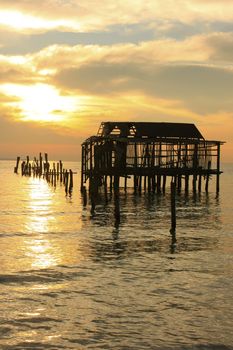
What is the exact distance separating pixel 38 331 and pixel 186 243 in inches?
410

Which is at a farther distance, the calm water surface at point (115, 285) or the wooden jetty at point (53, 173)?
the wooden jetty at point (53, 173)

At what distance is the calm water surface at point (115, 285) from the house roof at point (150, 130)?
64.6 ft

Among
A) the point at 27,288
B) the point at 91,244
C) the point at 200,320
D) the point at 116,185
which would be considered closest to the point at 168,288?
the point at 200,320

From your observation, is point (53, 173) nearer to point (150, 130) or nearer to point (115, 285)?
point (150, 130)

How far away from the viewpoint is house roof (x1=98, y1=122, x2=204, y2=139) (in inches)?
1709

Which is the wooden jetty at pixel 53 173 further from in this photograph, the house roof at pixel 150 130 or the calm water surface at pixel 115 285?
the calm water surface at pixel 115 285

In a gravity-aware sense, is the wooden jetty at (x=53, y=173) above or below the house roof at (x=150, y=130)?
below

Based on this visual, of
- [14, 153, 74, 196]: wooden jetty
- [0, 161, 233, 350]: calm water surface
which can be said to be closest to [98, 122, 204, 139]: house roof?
[14, 153, 74, 196]: wooden jetty

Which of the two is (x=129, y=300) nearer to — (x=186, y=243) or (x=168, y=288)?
(x=168, y=288)

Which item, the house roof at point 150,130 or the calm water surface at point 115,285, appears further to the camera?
the house roof at point 150,130

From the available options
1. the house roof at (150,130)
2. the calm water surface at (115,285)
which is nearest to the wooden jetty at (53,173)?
the house roof at (150,130)

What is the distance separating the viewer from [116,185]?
23.4 meters

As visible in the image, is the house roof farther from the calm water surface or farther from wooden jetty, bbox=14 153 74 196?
the calm water surface

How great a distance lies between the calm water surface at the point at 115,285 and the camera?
30.2 feet
